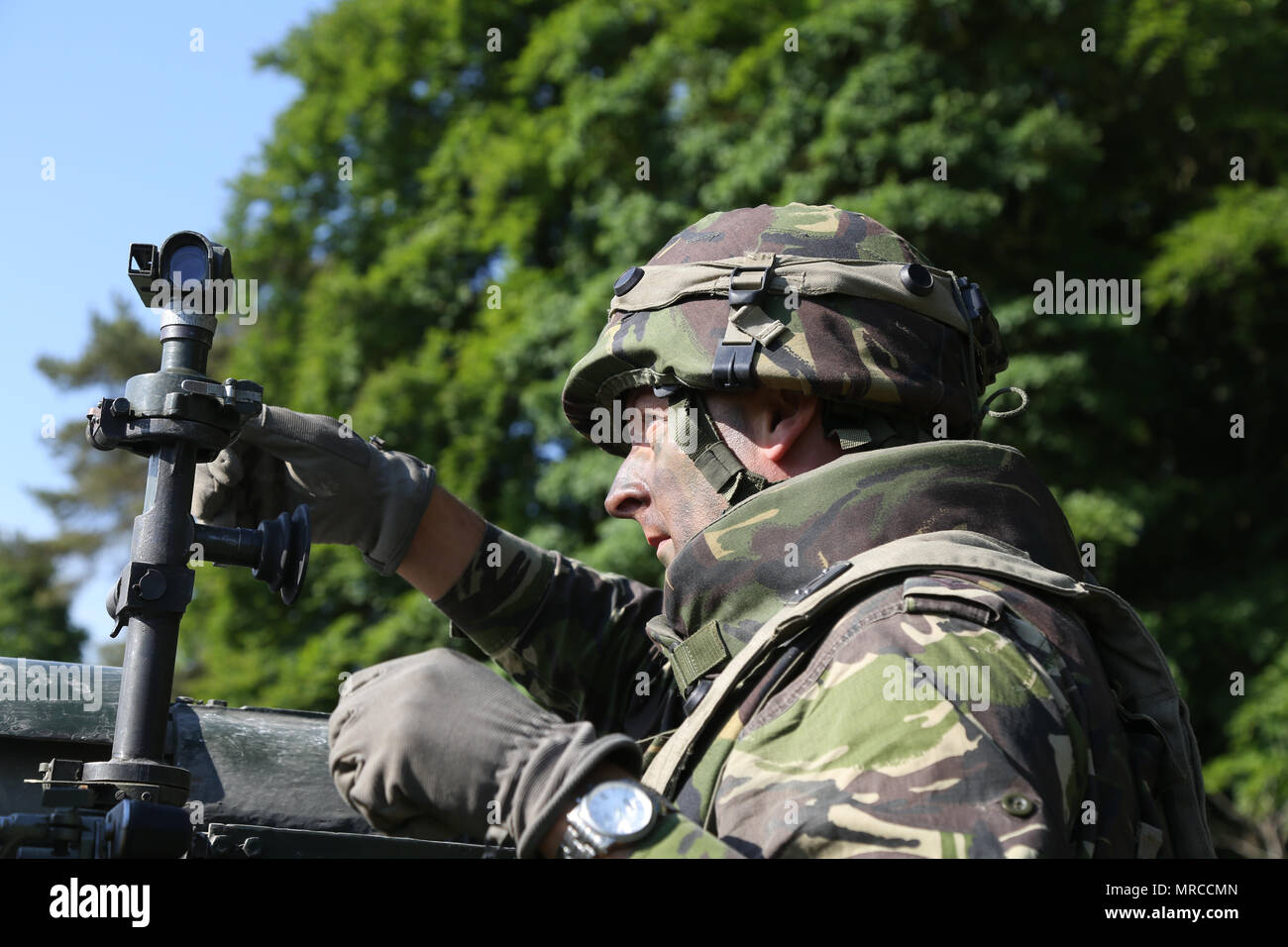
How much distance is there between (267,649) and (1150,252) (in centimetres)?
993

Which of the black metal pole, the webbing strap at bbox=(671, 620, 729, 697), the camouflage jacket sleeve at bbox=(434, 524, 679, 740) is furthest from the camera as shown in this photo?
the camouflage jacket sleeve at bbox=(434, 524, 679, 740)

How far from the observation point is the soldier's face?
3.19m

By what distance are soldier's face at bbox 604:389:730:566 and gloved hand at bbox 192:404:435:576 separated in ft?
2.21

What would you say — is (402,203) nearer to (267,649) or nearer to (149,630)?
(267,649)

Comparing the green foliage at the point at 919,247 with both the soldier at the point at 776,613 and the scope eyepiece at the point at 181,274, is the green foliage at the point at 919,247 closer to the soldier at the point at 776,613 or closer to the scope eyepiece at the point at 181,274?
the soldier at the point at 776,613

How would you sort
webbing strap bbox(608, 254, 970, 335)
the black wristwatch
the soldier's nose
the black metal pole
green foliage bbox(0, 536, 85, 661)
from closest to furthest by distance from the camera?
1. the black wristwatch
2. the black metal pole
3. webbing strap bbox(608, 254, 970, 335)
4. the soldier's nose
5. green foliage bbox(0, 536, 85, 661)

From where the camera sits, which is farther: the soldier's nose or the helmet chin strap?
the soldier's nose

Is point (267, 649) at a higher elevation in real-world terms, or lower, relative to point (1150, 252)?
lower

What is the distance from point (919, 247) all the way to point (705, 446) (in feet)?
30.6

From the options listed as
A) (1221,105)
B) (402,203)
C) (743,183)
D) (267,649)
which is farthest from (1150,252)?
(267,649)

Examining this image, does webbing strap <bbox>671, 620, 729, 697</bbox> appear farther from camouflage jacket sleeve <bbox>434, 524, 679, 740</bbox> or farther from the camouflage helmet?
camouflage jacket sleeve <bbox>434, 524, 679, 740</bbox>

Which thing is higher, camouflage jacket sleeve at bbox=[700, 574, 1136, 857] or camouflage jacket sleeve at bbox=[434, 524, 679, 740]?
camouflage jacket sleeve at bbox=[434, 524, 679, 740]

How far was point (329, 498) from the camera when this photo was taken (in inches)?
143

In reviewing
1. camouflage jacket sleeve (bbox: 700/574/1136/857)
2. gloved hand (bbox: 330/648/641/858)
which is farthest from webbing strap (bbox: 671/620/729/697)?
gloved hand (bbox: 330/648/641/858)
